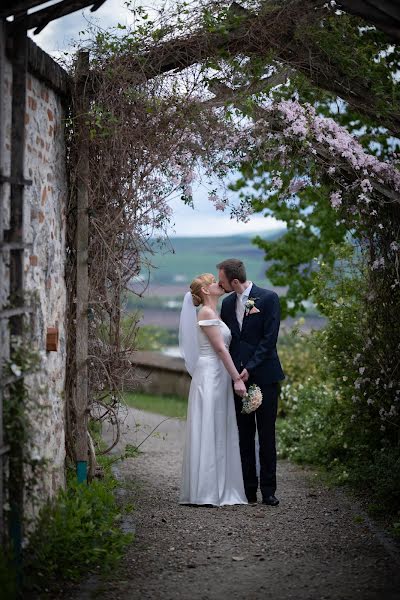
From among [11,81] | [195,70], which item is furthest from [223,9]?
[11,81]

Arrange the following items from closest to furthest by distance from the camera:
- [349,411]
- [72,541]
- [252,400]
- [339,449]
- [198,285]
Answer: [72,541]
[252,400]
[198,285]
[349,411]
[339,449]

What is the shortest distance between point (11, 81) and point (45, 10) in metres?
0.64

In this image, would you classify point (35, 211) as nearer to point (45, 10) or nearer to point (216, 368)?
point (45, 10)

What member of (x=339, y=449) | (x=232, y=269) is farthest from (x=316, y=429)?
(x=232, y=269)

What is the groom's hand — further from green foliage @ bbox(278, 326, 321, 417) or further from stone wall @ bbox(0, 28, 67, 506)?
green foliage @ bbox(278, 326, 321, 417)

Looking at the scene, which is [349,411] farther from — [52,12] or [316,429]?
[52,12]

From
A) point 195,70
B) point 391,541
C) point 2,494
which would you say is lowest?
point 391,541

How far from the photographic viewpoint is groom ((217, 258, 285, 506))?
8039mm

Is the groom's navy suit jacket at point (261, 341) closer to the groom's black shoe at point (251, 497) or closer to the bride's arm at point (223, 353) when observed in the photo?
the bride's arm at point (223, 353)

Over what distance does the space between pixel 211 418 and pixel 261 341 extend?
785mm

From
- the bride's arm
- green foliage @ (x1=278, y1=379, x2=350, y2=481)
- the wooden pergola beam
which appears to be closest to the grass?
green foliage @ (x1=278, y1=379, x2=350, y2=481)

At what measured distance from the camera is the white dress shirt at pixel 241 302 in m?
8.15

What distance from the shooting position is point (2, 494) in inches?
211

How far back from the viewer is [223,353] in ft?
26.6
